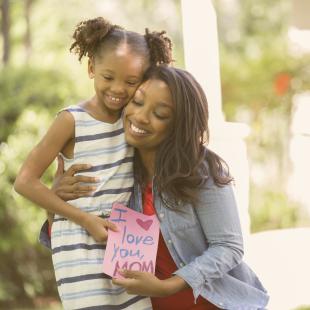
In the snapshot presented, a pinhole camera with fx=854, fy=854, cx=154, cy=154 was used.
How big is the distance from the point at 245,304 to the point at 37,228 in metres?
3.35

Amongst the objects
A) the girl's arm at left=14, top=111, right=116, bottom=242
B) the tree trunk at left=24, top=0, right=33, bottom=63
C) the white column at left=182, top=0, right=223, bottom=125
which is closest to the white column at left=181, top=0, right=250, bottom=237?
the white column at left=182, top=0, right=223, bottom=125

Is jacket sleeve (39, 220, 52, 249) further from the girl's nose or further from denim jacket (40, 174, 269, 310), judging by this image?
the girl's nose

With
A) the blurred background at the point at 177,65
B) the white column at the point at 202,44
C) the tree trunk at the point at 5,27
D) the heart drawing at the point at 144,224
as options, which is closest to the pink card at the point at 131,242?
the heart drawing at the point at 144,224

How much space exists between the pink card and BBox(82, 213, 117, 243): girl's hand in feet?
0.07

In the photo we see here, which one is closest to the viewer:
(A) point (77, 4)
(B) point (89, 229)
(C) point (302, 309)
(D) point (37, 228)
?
(B) point (89, 229)

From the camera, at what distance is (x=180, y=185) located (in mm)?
2865

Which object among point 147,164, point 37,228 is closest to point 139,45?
point 147,164

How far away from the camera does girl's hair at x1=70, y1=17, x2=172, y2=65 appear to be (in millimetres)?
2900

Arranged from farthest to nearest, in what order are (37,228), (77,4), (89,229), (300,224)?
1. (77,4)
2. (300,224)
3. (37,228)
4. (89,229)

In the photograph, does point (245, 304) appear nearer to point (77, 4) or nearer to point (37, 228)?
point (37, 228)

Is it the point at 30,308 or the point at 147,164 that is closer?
the point at 147,164

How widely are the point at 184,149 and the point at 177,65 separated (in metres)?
6.13

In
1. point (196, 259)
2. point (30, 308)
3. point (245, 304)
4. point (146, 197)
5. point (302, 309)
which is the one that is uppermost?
point (146, 197)

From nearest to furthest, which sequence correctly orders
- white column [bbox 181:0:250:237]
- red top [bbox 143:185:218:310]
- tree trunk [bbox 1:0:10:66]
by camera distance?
red top [bbox 143:185:218:310] → white column [bbox 181:0:250:237] → tree trunk [bbox 1:0:10:66]
